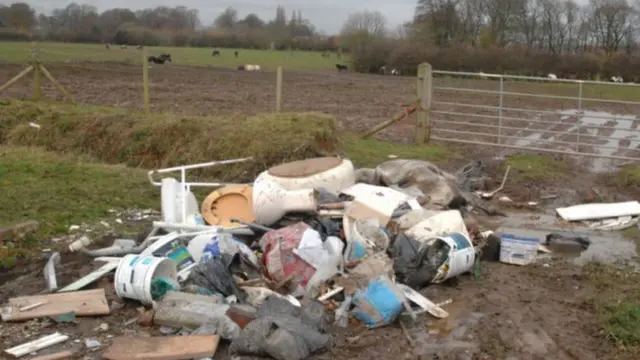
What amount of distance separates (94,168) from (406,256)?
207 inches

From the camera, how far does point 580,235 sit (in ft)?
25.5

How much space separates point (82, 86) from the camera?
22.8 metres

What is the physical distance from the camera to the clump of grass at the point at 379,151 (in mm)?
11445

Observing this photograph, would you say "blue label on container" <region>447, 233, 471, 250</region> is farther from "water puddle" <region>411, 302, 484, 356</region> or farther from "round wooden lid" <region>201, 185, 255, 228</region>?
"round wooden lid" <region>201, 185, 255, 228</region>

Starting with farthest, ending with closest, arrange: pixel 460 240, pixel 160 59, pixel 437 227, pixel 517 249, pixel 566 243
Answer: pixel 160 59, pixel 566 243, pixel 517 249, pixel 437 227, pixel 460 240

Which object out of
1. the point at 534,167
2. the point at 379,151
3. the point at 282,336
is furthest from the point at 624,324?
the point at 379,151

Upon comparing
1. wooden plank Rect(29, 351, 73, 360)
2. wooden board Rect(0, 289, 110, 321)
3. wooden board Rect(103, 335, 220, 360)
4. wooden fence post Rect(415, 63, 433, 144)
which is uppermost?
wooden fence post Rect(415, 63, 433, 144)

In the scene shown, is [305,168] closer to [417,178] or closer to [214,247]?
[417,178]

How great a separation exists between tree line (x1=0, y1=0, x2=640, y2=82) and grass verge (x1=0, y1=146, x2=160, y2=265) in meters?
30.9

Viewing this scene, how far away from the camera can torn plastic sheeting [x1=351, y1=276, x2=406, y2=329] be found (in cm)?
515

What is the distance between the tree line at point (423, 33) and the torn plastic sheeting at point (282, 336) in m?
34.2

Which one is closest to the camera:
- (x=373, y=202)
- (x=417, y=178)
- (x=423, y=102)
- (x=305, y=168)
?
(x=373, y=202)

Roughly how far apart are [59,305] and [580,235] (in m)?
5.47

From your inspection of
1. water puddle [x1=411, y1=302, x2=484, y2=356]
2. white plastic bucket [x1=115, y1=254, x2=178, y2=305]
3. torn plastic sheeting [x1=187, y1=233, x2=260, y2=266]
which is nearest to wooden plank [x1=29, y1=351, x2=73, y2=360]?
white plastic bucket [x1=115, y1=254, x2=178, y2=305]
